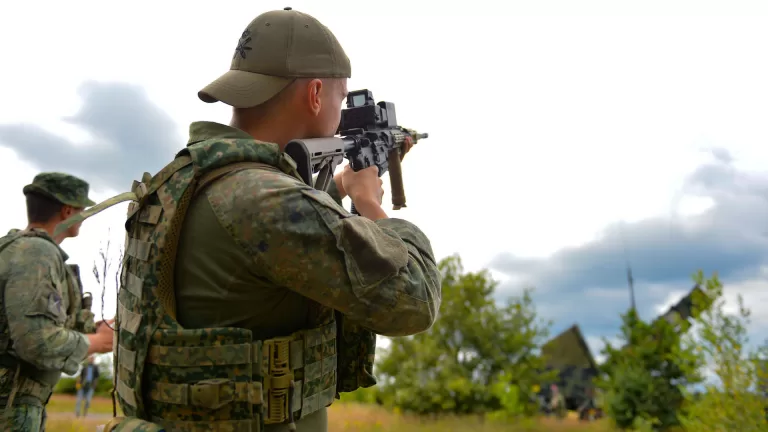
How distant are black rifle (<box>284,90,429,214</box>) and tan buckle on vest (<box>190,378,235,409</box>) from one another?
91cm

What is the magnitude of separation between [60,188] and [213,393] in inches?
163

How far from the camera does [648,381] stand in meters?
14.8

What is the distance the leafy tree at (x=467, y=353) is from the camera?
1352cm

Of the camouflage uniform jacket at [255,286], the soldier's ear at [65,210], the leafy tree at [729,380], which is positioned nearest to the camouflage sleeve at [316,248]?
the camouflage uniform jacket at [255,286]

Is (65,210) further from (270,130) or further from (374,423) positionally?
(374,423)

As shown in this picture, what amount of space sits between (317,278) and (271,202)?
31cm

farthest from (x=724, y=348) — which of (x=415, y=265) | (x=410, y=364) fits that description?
(x=415, y=265)

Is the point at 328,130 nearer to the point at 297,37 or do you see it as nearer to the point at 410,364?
the point at 297,37

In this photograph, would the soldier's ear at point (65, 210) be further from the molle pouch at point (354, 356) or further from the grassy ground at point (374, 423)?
the grassy ground at point (374, 423)

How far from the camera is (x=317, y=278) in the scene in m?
2.24

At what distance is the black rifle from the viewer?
2.76m

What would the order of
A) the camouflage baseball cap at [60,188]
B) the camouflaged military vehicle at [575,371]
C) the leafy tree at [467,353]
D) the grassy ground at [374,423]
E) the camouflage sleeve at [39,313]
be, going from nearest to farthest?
the camouflage sleeve at [39,313]
the camouflage baseball cap at [60,188]
the grassy ground at [374,423]
the leafy tree at [467,353]
the camouflaged military vehicle at [575,371]

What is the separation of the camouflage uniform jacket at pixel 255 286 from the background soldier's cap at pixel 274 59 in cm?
31

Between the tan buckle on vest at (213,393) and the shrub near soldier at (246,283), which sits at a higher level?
the shrub near soldier at (246,283)
